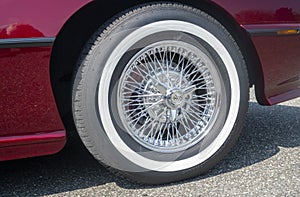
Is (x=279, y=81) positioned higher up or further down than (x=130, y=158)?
higher up

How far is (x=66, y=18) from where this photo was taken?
2199 millimetres

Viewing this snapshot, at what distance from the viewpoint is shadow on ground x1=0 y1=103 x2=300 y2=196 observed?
2520 millimetres

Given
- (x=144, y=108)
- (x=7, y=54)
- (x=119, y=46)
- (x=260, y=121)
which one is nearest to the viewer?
(x=7, y=54)

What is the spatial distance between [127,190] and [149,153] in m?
0.22

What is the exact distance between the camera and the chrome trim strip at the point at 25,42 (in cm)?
211

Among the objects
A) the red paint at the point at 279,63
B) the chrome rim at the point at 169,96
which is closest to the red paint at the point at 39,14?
the chrome rim at the point at 169,96

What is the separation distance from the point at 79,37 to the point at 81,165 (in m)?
0.79

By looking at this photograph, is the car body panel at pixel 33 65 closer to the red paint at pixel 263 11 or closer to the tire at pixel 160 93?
Result: the red paint at pixel 263 11

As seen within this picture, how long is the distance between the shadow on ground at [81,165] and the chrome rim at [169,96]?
10.7 inches

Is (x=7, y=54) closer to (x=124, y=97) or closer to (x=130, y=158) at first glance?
(x=124, y=97)

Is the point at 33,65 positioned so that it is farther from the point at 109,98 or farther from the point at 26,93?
the point at 109,98

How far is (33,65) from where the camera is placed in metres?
2.18

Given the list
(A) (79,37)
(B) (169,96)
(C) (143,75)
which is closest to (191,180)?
(B) (169,96)

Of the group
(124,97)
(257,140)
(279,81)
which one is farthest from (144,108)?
(257,140)
